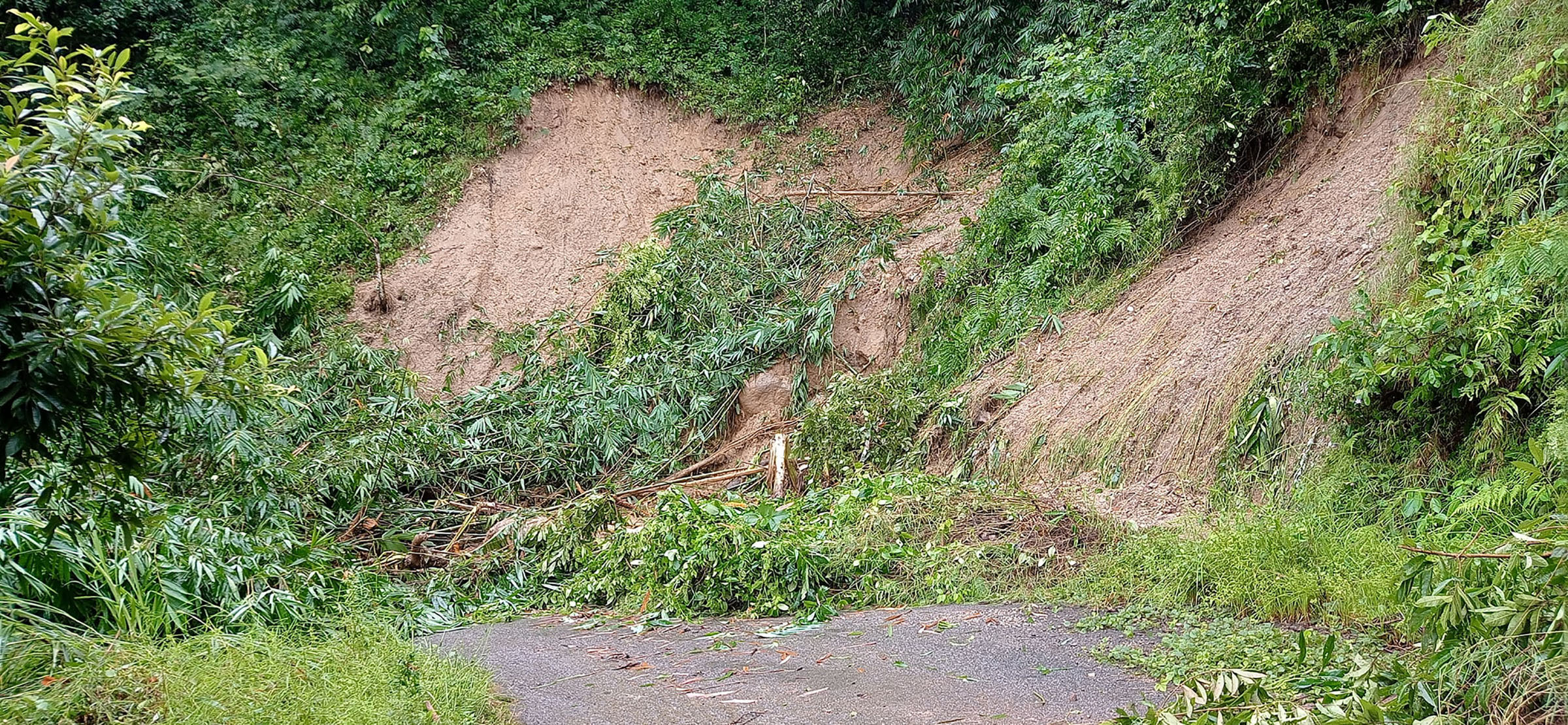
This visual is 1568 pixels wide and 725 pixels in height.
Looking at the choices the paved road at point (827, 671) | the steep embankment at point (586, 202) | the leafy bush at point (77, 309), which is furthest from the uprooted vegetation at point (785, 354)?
the paved road at point (827, 671)

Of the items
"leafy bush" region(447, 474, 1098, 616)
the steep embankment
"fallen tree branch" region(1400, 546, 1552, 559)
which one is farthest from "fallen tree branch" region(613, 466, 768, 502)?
"fallen tree branch" region(1400, 546, 1552, 559)

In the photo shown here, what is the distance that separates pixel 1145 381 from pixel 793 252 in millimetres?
5708

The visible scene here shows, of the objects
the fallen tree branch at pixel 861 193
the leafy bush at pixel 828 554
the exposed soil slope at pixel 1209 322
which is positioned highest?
the fallen tree branch at pixel 861 193

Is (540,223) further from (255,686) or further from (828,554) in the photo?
(255,686)

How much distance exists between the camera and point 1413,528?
5.28 metres

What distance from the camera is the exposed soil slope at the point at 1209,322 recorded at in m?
7.35

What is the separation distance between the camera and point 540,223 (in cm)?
1470

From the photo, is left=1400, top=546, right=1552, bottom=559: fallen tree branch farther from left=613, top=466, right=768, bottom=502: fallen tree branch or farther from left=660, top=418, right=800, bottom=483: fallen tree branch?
left=660, top=418, right=800, bottom=483: fallen tree branch

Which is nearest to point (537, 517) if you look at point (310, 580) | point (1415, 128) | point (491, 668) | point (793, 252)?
point (310, 580)

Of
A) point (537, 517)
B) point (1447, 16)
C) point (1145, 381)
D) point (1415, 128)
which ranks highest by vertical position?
point (1447, 16)

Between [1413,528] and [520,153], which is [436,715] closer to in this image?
[1413,528]

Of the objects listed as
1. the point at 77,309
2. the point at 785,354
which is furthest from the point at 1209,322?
the point at 77,309

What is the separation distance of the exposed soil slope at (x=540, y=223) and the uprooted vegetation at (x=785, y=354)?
0.18 metres

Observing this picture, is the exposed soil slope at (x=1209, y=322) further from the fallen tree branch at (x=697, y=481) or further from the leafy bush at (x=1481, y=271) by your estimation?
the fallen tree branch at (x=697, y=481)
